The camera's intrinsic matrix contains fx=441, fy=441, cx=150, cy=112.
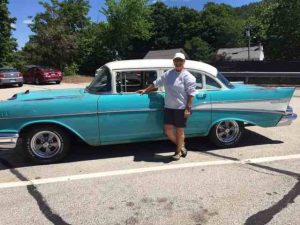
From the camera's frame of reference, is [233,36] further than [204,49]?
Yes

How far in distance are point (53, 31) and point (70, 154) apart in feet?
96.7

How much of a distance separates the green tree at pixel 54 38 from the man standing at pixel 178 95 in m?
30.1

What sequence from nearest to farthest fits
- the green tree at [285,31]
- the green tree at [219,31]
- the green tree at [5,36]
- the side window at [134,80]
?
the side window at [134,80] < the green tree at [285,31] < the green tree at [5,36] < the green tree at [219,31]

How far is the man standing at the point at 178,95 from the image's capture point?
6.33 meters

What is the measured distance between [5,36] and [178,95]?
36744 millimetres

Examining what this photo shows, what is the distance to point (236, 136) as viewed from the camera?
7.20m

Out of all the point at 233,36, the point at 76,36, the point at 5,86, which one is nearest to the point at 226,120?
the point at 5,86

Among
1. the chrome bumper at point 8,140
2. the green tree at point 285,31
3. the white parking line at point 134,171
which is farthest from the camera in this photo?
the green tree at point 285,31

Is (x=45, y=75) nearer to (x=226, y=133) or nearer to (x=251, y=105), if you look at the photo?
(x=226, y=133)

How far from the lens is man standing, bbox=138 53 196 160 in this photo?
6328 mm

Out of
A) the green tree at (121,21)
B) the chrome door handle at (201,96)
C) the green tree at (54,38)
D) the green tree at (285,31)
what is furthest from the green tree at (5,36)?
the chrome door handle at (201,96)

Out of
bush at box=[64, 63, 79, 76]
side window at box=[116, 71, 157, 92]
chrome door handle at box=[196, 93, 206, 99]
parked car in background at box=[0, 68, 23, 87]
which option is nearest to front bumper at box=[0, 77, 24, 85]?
parked car in background at box=[0, 68, 23, 87]

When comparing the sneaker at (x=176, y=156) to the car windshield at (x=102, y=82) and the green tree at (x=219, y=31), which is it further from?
the green tree at (x=219, y=31)

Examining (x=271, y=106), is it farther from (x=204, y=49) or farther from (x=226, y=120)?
(x=204, y=49)
